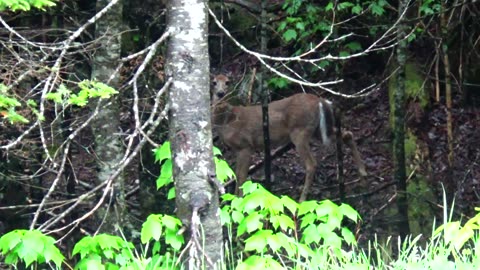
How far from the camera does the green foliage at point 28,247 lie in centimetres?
546

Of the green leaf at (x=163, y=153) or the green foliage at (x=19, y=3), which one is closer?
the green foliage at (x=19, y=3)

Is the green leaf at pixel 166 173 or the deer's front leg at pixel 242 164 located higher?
the green leaf at pixel 166 173

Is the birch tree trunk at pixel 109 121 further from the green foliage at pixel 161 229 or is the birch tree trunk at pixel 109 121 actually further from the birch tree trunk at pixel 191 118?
the green foliage at pixel 161 229

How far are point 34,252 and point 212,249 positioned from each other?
4.44 feet

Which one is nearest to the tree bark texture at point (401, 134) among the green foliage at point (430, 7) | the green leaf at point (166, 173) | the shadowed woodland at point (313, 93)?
the shadowed woodland at point (313, 93)

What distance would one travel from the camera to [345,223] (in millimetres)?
12555

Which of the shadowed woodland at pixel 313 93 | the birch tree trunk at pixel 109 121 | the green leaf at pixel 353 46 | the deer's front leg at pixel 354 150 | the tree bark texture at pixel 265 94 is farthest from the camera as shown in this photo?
the deer's front leg at pixel 354 150

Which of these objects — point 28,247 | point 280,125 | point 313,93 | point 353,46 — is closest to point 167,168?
point 28,247

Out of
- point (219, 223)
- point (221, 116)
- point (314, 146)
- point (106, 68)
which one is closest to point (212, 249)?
point (219, 223)

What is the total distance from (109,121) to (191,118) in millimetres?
3282

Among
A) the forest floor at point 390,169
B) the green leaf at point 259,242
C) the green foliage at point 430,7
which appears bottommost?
the forest floor at point 390,169

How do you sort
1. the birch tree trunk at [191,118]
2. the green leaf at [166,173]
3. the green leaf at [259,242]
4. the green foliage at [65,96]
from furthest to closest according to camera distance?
A: the green leaf at [166,173]
the birch tree trunk at [191,118]
the green foliage at [65,96]
the green leaf at [259,242]

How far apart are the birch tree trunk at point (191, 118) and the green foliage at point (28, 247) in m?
0.98

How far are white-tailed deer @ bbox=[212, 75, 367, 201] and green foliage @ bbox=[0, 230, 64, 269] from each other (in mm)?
8386
